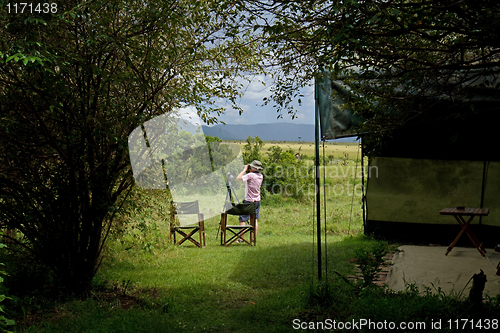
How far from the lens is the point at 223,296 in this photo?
4.31 metres

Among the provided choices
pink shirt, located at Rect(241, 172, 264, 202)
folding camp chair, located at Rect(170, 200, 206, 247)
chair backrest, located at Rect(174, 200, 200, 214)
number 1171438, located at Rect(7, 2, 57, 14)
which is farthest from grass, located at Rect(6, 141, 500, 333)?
number 1171438, located at Rect(7, 2, 57, 14)

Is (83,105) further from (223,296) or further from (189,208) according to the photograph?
(189,208)

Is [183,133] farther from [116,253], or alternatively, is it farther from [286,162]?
[286,162]

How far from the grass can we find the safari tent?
78 cm

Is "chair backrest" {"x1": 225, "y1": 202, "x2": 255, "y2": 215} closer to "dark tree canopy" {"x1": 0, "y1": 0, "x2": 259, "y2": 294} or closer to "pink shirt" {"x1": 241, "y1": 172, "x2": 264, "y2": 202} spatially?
"pink shirt" {"x1": 241, "y1": 172, "x2": 264, "y2": 202}

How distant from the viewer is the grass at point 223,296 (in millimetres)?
3281

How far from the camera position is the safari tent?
6758mm

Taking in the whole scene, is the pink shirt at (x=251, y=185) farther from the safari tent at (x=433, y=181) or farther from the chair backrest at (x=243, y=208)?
the safari tent at (x=433, y=181)

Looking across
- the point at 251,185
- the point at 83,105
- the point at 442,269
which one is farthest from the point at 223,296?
the point at 251,185

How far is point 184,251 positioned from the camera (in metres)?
6.83

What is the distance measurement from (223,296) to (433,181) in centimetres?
475

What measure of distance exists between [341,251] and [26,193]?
459cm

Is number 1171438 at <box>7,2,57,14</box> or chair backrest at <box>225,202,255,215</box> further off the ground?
number 1171438 at <box>7,2,57,14</box>

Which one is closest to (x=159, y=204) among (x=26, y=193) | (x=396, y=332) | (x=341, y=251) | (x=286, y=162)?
(x=26, y=193)
